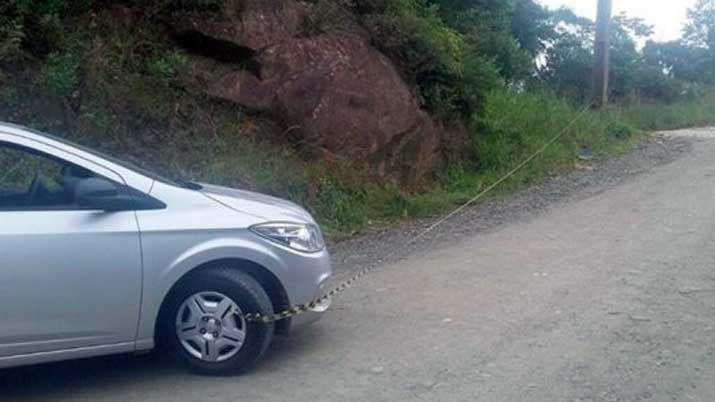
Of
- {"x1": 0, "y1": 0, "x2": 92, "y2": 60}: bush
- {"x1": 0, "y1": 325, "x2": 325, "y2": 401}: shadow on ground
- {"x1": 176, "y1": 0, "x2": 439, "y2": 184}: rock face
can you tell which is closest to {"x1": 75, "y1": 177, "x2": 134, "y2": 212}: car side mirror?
{"x1": 0, "y1": 325, "x2": 325, "y2": 401}: shadow on ground

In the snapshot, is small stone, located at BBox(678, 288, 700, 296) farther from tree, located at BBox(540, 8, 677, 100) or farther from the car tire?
tree, located at BBox(540, 8, 677, 100)

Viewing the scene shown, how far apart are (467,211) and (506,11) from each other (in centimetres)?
700

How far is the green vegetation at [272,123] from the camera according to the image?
10.7 metres

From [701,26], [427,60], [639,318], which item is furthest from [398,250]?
[701,26]

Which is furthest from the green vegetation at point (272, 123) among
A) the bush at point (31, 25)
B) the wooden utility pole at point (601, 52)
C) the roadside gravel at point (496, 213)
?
the wooden utility pole at point (601, 52)

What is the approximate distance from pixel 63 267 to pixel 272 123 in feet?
20.6

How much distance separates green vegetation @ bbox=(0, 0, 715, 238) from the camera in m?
10.7

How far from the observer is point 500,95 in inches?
656

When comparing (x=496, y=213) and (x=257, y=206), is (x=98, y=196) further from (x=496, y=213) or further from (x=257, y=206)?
(x=496, y=213)

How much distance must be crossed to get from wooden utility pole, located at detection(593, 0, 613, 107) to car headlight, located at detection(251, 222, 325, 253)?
45.1 feet

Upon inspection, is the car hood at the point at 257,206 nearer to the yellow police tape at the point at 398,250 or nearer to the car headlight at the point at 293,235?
the car headlight at the point at 293,235

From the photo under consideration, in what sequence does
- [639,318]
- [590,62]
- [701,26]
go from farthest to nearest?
[701,26] → [590,62] → [639,318]

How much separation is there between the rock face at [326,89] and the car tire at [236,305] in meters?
5.63

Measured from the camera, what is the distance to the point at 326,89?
1239 cm
